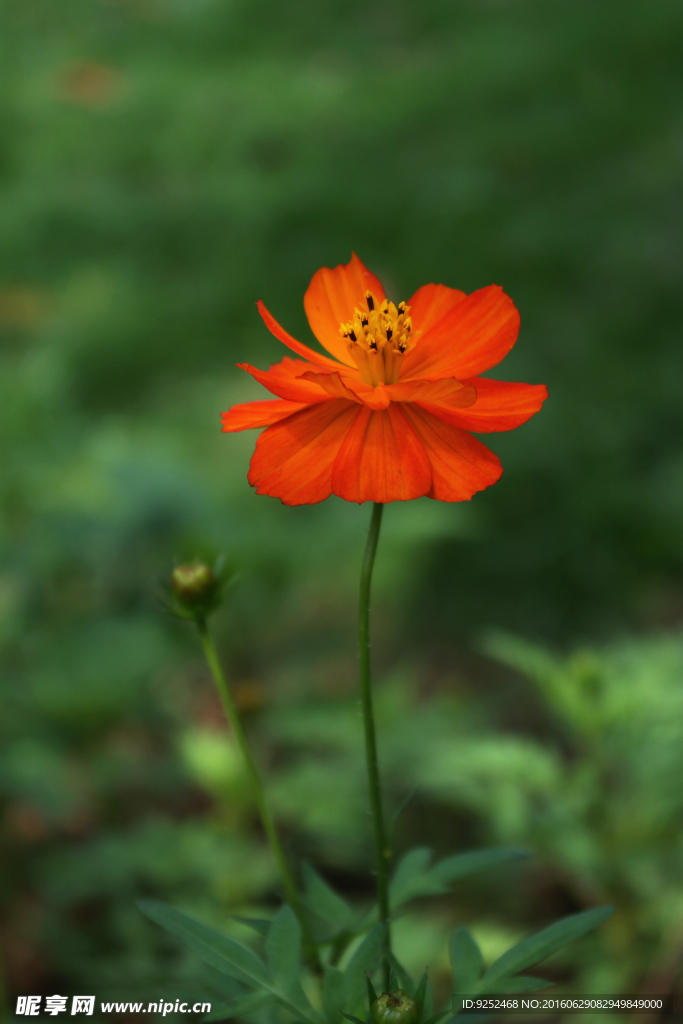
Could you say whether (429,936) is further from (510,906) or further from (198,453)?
(198,453)

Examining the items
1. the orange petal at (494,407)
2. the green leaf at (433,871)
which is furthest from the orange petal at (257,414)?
the green leaf at (433,871)

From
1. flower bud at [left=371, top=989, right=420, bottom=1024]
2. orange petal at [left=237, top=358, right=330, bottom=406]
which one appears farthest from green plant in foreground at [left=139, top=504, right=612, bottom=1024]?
orange petal at [left=237, top=358, right=330, bottom=406]

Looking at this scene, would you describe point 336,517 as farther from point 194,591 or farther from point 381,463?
point 381,463

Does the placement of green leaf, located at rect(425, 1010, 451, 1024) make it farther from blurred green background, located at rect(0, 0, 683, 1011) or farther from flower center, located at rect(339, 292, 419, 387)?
flower center, located at rect(339, 292, 419, 387)

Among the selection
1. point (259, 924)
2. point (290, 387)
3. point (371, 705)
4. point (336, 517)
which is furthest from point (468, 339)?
point (336, 517)

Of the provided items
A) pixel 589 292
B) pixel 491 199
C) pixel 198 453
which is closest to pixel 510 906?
pixel 198 453

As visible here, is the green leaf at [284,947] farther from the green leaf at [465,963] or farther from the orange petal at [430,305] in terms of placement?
the orange petal at [430,305]

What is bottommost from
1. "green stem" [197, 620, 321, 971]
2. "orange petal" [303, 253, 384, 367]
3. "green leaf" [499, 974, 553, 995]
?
"green leaf" [499, 974, 553, 995]
